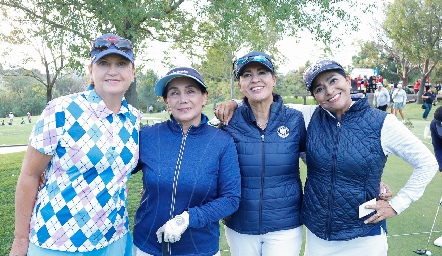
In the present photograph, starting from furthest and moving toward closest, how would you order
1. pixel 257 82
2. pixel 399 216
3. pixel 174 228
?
pixel 399 216 < pixel 257 82 < pixel 174 228

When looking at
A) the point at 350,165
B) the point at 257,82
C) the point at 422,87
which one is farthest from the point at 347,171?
the point at 422,87

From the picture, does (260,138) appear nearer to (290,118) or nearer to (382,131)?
(290,118)

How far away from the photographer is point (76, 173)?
7.34ft

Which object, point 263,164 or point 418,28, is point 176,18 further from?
point 418,28

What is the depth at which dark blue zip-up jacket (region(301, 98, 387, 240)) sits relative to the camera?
2594mm

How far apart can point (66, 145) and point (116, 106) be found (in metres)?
0.42

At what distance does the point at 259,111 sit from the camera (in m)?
2.92

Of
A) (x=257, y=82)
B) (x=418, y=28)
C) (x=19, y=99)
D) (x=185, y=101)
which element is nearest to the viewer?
(x=185, y=101)

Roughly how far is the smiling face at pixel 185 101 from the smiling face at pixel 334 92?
36.9 inches

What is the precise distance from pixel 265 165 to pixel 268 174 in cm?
7

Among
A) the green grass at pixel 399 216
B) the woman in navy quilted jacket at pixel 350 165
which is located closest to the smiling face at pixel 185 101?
the woman in navy quilted jacket at pixel 350 165

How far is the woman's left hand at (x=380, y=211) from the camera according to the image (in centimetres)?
262

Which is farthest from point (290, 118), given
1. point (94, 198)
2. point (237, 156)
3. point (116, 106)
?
point (94, 198)

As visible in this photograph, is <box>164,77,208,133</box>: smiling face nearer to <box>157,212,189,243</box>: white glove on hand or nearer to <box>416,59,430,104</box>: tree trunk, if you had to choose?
<box>157,212,189,243</box>: white glove on hand
